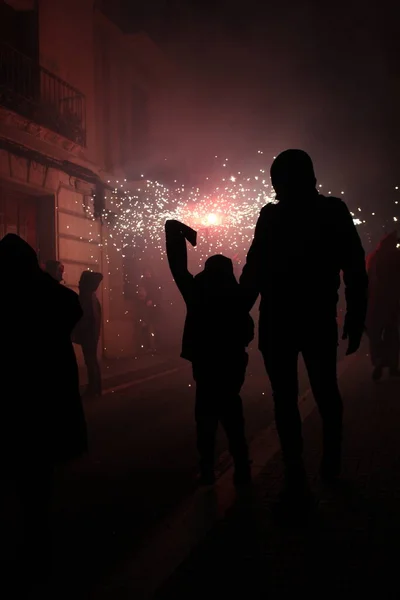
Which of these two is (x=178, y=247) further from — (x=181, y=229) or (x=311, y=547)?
(x=311, y=547)

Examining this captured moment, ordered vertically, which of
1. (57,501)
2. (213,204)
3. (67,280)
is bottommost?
(57,501)

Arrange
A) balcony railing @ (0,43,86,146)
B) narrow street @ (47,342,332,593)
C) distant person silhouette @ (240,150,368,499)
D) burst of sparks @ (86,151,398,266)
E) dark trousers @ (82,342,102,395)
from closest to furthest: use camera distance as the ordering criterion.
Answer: narrow street @ (47,342,332,593) → distant person silhouette @ (240,150,368,499) → dark trousers @ (82,342,102,395) → balcony railing @ (0,43,86,146) → burst of sparks @ (86,151,398,266)

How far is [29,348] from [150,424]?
4564mm

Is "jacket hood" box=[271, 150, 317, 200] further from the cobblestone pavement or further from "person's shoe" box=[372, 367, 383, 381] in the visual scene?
"person's shoe" box=[372, 367, 383, 381]

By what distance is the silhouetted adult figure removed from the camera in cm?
312

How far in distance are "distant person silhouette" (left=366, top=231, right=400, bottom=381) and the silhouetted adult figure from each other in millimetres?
6890

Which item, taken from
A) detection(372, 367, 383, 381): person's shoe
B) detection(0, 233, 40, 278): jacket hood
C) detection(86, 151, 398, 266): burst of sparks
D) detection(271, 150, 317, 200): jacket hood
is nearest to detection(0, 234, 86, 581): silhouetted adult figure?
detection(0, 233, 40, 278): jacket hood

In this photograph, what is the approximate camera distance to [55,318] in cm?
323

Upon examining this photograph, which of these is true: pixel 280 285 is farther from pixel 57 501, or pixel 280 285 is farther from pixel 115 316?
pixel 115 316

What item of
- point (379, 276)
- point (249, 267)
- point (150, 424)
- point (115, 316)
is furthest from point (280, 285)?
point (115, 316)

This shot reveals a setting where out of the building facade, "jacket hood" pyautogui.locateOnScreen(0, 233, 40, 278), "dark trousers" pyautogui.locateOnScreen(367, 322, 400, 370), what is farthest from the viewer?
the building facade

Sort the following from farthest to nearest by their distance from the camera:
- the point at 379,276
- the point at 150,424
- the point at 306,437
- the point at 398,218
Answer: the point at 398,218
the point at 379,276
the point at 150,424
the point at 306,437

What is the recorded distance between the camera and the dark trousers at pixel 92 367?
32.7 ft

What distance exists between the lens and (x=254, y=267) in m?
3.85
